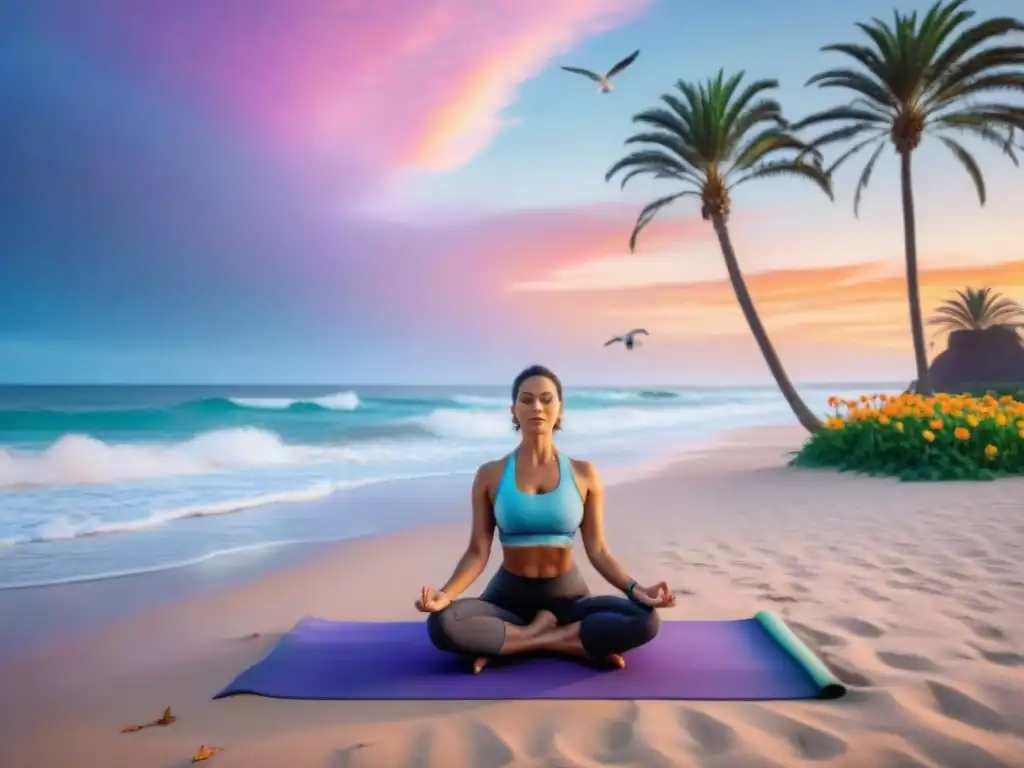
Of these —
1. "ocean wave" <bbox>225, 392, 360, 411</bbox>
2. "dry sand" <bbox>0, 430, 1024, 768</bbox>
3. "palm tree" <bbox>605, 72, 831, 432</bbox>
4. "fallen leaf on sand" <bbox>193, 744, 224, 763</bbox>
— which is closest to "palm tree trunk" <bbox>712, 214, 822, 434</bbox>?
"palm tree" <bbox>605, 72, 831, 432</bbox>

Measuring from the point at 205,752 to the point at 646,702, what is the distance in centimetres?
167

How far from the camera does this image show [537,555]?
Result: 11.9 feet

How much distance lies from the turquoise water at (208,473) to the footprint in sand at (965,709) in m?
5.30

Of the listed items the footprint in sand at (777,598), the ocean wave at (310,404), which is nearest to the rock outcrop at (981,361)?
the footprint in sand at (777,598)

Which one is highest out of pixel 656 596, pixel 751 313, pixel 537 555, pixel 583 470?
pixel 751 313

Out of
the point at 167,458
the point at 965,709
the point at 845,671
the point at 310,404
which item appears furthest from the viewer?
the point at 310,404

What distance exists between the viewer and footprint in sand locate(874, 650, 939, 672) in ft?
11.3

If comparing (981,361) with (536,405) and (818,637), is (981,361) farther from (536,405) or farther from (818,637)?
(536,405)

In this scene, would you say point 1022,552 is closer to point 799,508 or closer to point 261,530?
point 799,508

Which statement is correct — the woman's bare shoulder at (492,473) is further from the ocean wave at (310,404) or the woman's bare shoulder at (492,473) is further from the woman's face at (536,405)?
the ocean wave at (310,404)

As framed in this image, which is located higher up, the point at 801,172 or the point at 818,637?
the point at 801,172

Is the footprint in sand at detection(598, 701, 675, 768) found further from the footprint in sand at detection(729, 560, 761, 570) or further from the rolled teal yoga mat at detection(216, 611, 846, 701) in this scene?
the footprint in sand at detection(729, 560, 761, 570)

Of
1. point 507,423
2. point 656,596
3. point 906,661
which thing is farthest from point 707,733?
point 507,423

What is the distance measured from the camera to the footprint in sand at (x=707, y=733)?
9.07ft
